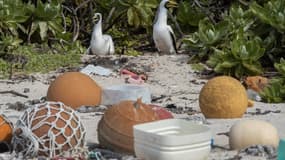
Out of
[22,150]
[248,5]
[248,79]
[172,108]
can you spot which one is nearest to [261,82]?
[248,79]

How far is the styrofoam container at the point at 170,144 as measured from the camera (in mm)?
5043

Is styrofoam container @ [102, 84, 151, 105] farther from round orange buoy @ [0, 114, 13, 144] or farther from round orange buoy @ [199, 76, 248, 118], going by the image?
round orange buoy @ [0, 114, 13, 144]

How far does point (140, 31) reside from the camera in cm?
1334

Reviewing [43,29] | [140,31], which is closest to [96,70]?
[43,29]

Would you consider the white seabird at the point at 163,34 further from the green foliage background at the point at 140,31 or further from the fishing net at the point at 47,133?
the fishing net at the point at 47,133

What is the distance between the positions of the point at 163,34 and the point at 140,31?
1623mm

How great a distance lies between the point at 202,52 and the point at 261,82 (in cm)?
202

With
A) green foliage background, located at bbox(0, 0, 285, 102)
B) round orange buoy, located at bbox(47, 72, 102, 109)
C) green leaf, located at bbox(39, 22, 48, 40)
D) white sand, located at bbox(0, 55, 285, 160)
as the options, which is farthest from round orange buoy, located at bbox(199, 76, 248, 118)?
green leaf, located at bbox(39, 22, 48, 40)

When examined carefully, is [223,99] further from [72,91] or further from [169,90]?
[169,90]

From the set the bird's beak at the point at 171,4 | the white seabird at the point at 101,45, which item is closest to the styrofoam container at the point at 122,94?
the white seabird at the point at 101,45

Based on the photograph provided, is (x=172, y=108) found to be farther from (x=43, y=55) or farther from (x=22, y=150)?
(x=43, y=55)

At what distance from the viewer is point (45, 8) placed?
1202 cm

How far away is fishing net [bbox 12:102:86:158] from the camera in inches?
209

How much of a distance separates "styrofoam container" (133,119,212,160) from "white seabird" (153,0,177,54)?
6458mm
